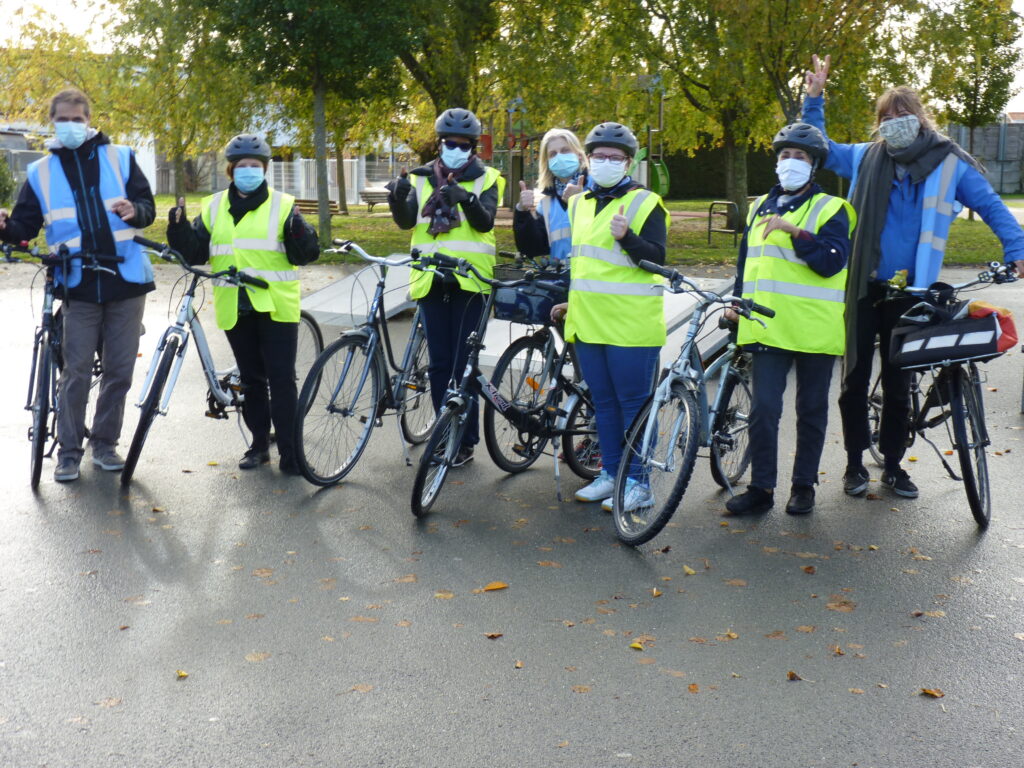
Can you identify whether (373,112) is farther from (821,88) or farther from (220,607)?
(220,607)

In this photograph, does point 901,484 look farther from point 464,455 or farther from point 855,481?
point 464,455

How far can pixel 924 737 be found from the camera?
383cm

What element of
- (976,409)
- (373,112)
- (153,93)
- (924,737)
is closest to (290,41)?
(153,93)

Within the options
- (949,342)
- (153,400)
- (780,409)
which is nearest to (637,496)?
(780,409)

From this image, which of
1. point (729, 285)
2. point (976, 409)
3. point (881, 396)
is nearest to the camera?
point (976, 409)

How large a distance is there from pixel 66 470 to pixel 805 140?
421cm

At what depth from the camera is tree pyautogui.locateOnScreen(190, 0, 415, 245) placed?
17.9 meters

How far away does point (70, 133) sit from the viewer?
21.5ft

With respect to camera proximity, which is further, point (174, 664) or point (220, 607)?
point (220, 607)

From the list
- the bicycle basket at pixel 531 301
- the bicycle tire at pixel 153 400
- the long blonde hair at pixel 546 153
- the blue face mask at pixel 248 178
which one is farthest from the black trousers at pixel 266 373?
the long blonde hair at pixel 546 153

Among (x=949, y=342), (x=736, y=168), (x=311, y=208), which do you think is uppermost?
(x=736, y=168)

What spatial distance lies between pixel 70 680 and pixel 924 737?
2.79 meters

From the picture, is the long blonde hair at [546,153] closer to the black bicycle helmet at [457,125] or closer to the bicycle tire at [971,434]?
the black bicycle helmet at [457,125]

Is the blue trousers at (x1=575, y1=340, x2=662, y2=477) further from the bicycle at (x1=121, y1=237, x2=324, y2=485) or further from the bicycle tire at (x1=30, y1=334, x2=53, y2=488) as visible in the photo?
the bicycle tire at (x1=30, y1=334, x2=53, y2=488)
